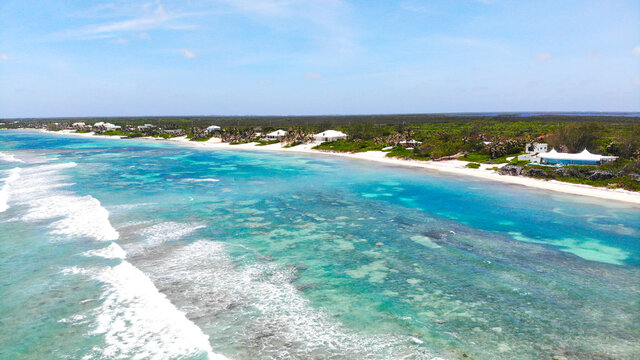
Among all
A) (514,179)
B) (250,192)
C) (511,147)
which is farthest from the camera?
(511,147)

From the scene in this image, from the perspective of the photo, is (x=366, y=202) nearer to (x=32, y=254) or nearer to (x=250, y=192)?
(x=250, y=192)

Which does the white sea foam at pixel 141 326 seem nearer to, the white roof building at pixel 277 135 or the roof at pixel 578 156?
the roof at pixel 578 156

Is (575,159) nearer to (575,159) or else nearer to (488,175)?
(575,159)

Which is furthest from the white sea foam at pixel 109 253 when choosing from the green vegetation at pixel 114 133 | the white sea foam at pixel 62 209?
the green vegetation at pixel 114 133

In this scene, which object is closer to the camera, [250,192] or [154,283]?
[154,283]

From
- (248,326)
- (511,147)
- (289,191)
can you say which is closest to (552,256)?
(248,326)

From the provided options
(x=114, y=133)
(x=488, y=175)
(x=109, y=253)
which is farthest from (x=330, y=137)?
(x=114, y=133)
